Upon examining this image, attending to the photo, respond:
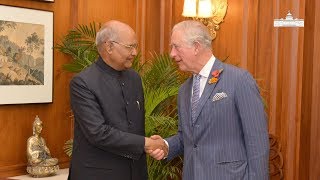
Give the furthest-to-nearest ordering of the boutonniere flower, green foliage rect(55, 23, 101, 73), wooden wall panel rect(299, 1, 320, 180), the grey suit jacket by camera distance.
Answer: wooden wall panel rect(299, 1, 320, 180)
green foliage rect(55, 23, 101, 73)
the boutonniere flower
the grey suit jacket

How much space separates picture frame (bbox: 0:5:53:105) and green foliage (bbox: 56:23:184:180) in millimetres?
183

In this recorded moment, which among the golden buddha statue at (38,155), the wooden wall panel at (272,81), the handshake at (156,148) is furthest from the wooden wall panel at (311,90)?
the golden buddha statue at (38,155)

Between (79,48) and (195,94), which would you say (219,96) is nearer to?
(195,94)

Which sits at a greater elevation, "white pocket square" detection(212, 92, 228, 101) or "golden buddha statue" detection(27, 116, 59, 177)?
"white pocket square" detection(212, 92, 228, 101)

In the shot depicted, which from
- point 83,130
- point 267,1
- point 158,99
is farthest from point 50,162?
point 267,1

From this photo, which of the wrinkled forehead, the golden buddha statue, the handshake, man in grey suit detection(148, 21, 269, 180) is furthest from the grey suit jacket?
the golden buddha statue

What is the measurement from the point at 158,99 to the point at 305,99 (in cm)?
132

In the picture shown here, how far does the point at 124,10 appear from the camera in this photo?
5.29m

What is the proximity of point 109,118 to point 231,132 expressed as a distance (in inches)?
26.3

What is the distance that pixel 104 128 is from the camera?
2.71 metres

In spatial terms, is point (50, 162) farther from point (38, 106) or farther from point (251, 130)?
point (251, 130)

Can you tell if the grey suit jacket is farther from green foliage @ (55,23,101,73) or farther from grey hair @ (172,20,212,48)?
green foliage @ (55,23,101,73)

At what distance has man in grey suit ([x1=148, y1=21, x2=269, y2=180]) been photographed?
2.54 meters

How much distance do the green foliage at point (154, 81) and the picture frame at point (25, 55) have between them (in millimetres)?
183
